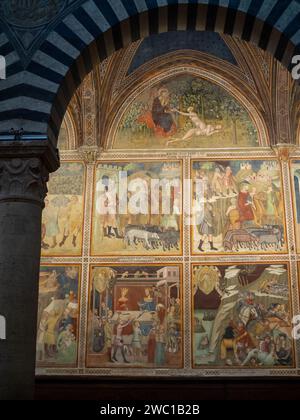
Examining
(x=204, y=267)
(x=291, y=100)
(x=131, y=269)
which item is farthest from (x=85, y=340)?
(x=291, y=100)

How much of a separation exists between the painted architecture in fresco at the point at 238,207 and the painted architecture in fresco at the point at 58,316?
3290mm

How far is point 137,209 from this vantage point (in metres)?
15.4

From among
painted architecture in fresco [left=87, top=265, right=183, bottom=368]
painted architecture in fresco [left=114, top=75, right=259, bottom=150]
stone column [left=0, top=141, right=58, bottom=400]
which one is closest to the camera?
stone column [left=0, top=141, right=58, bottom=400]

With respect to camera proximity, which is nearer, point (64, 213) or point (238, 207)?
point (238, 207)

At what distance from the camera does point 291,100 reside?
15.5m

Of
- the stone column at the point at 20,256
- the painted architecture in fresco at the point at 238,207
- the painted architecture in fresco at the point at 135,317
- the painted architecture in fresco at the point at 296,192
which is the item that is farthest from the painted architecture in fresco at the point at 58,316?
the stone column at the point at 20,256

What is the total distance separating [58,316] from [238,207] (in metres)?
5.30

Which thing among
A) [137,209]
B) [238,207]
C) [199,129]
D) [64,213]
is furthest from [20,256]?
[199,129]

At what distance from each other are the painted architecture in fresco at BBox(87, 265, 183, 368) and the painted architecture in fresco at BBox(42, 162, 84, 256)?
1.01 meters

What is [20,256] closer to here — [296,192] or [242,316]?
[242,316]

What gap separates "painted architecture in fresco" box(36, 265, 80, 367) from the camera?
1415 cm

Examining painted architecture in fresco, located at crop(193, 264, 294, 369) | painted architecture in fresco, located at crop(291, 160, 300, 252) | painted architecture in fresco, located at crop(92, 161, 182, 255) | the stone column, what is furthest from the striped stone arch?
painted architecture in fresco, located at crop(193, 264, 294, 369)

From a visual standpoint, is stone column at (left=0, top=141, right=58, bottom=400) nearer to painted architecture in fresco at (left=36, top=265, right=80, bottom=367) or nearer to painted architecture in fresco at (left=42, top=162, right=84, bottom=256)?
painted architecture in fresco at (left=36, top=265, right=80, bottom=367)
